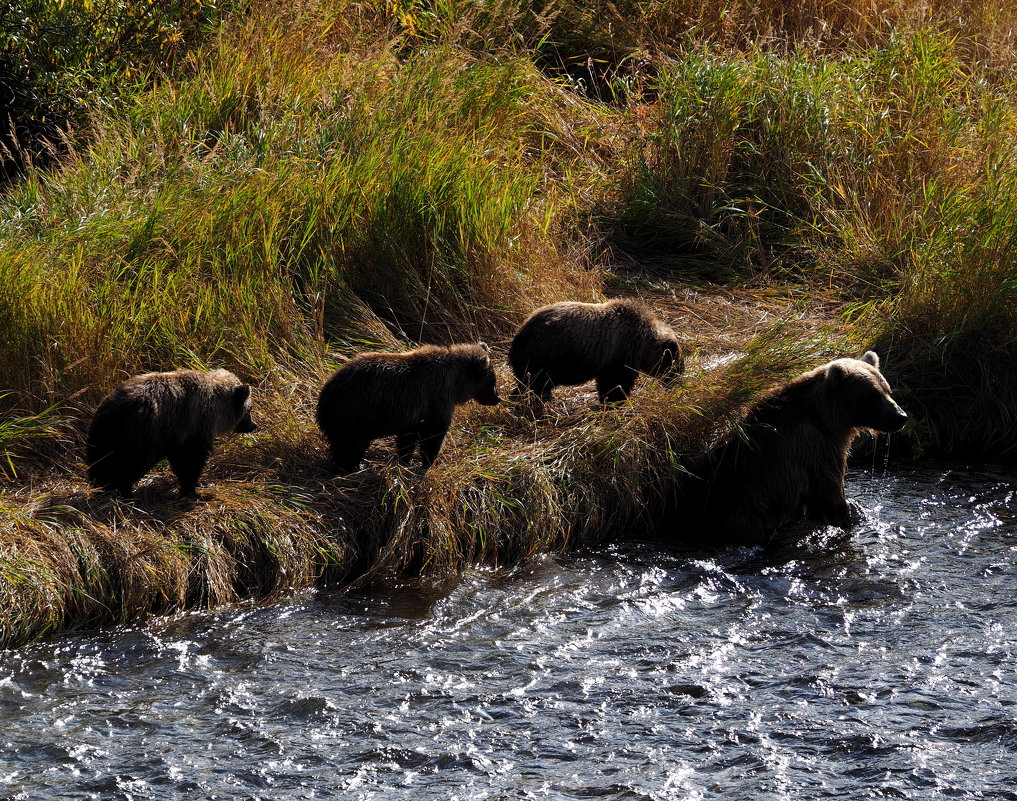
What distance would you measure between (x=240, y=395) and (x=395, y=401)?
81cm

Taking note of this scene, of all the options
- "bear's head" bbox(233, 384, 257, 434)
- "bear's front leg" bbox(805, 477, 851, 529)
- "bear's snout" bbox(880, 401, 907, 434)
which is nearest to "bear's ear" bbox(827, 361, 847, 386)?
"bear's snout" bbox(880, 401, 907, 434)

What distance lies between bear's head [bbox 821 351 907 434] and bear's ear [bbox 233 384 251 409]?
124 inches

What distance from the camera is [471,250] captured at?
27.1 feet

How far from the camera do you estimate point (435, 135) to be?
8.54 m

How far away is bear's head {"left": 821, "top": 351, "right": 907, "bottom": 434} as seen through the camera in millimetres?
6836

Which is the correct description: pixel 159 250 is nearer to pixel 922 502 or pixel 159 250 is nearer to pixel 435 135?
pixel 435 135

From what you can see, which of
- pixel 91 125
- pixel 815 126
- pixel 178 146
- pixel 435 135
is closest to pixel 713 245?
pixel 815 126

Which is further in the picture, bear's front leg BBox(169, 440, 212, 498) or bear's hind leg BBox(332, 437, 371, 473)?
bear's hind leg BBox(332, 437, 371, 473)

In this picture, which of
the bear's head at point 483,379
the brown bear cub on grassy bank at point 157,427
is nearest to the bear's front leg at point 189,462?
the brown bear cub on grassy bank at point 157,427

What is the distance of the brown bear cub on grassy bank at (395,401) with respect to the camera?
6418 mm

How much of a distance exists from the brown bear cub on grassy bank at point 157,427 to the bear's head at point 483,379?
52.3 inches

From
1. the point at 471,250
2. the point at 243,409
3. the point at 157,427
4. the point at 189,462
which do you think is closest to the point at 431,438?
the point at 243,409

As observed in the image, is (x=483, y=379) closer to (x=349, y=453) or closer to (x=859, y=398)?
(x=349, y=453)

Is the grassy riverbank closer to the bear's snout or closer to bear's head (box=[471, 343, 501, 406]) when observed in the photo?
bear's head (box=[471, 343, 501, 406])
